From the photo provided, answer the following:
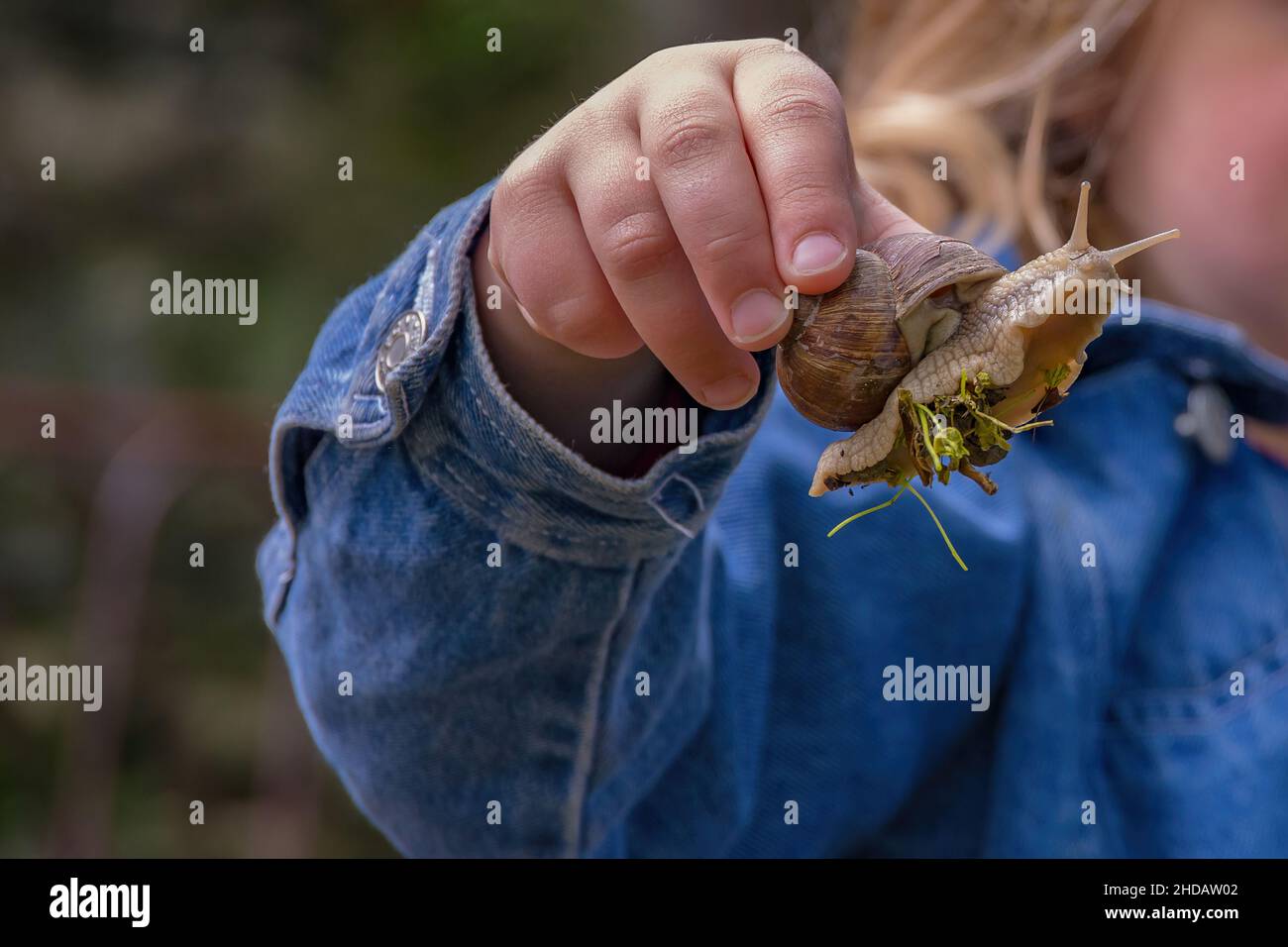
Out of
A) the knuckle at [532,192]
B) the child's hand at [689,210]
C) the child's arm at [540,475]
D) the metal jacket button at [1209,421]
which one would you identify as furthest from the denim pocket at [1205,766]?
the knuckle at [532,192]

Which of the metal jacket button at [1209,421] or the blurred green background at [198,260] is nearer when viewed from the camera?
the metal jacket button at [1209,421]

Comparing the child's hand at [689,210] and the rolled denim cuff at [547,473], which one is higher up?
the child's hand at [689,210]

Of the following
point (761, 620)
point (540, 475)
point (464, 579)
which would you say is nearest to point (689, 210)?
point (540, 475)

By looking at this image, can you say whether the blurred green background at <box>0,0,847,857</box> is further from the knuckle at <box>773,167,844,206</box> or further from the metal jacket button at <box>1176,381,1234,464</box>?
the knuckle at <box>773,167,844,206</box>

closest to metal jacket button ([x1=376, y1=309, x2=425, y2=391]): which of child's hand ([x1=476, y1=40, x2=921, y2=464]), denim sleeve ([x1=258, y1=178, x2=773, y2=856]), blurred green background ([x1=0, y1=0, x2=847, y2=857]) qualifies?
denim sleeve ([x1=258, y1=178, x2=773, y2=856])

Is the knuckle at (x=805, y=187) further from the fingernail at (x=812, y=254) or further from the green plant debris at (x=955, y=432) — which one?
the green plant debris at (x=955, y=432)

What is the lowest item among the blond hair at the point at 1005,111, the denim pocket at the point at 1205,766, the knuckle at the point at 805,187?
the denim pocket at the point at 1205,766

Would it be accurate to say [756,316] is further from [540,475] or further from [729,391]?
[540,475]

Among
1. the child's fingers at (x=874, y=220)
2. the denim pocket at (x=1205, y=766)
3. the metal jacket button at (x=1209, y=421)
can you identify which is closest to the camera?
the child's fingers at (x=874, y=220)
